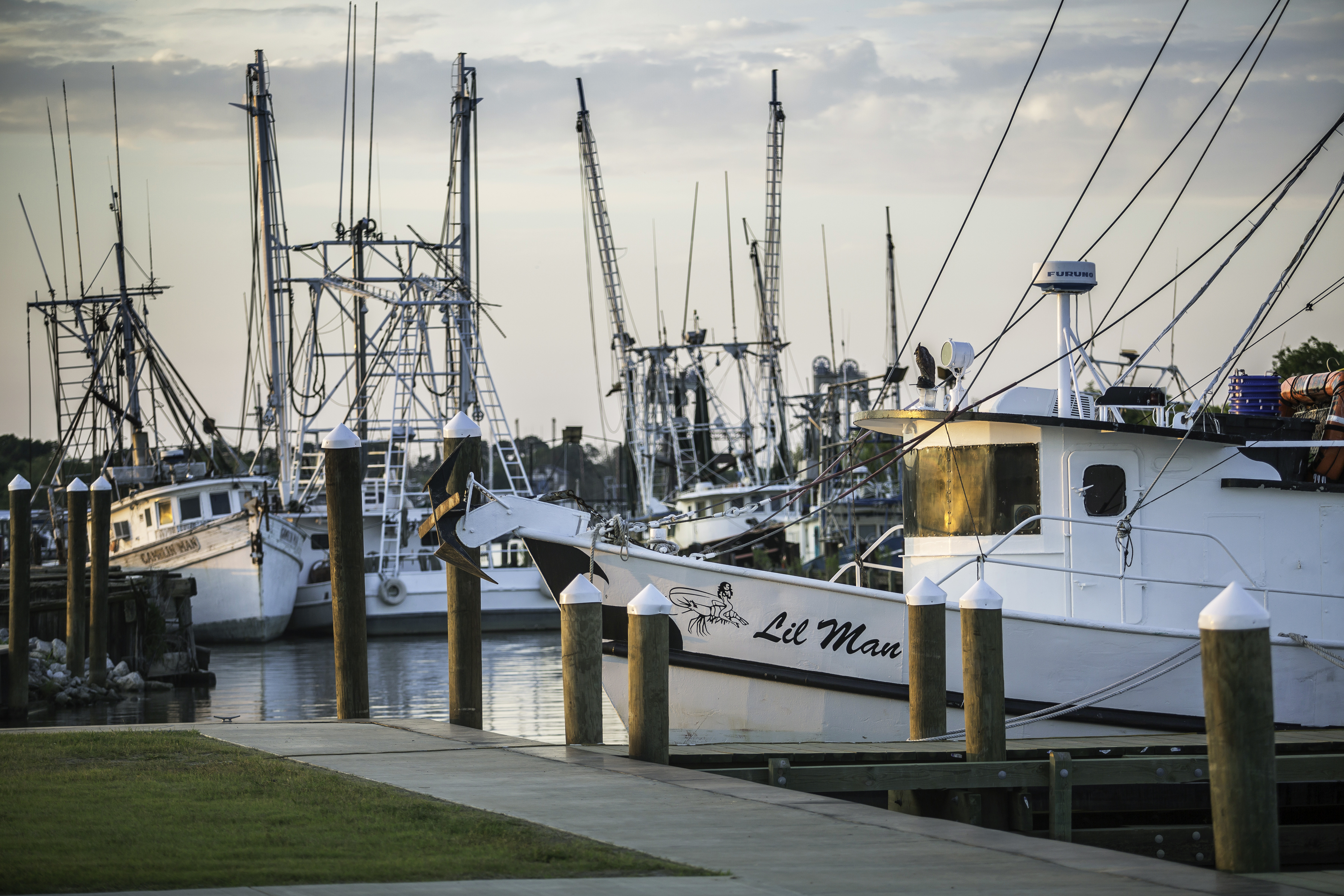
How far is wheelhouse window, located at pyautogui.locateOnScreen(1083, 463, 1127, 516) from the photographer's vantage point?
43.3 ft

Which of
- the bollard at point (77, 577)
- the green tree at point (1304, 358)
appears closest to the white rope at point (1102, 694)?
the bollard at point (77, 577)

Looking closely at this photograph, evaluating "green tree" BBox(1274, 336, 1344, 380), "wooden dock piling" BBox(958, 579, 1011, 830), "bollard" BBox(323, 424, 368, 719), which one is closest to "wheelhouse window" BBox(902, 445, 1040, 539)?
"wooden dock piling" BBox(958, 579, 1011, 830)

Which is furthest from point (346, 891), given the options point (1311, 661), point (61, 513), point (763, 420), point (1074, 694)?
point (763, 420)

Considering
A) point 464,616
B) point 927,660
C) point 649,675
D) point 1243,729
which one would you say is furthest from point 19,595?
point 1243,729

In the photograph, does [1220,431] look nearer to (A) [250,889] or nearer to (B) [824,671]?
(B) [824,671]

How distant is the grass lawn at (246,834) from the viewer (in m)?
5.86

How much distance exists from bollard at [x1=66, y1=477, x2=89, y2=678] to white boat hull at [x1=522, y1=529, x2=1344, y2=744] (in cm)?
1078

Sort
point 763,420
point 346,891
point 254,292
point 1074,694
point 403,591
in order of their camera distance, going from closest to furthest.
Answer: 1. point 346,891
2. point 1074,694
3. point 403,591
4. point 254,292
5. point 763,420

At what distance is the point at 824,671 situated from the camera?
12945 millimetres

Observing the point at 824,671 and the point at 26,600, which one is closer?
the point at 824,671

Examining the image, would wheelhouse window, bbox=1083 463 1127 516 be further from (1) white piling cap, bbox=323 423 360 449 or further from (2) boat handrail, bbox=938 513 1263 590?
(1) white piling cap, bbox=323 423 360 449

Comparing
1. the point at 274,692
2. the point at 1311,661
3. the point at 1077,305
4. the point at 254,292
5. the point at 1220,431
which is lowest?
the point at 274,692

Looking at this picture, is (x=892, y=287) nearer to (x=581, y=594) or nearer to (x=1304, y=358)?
(x=1304, y=358)

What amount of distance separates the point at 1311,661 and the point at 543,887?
31.7 feet
